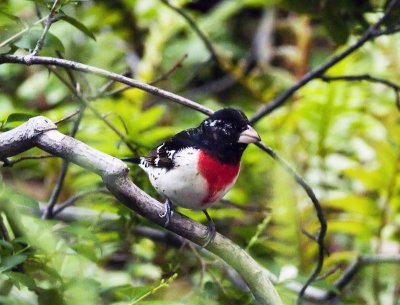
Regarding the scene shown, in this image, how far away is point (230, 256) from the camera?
1.48m

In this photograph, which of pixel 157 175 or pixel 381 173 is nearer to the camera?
pixel 157 175

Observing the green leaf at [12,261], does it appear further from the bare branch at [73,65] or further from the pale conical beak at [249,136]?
the pale conical beak at [249,136]

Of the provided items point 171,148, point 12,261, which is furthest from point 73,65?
point 171,148

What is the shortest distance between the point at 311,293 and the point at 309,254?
0.44 metres

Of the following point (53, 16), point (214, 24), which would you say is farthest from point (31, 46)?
point (214, 24)

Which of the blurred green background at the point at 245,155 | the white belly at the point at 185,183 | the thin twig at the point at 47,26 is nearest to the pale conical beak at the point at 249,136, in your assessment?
the white belly at the point at 185,183

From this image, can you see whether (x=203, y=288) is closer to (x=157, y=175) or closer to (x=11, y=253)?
(x=157, y=175)

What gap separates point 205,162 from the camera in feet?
5.68

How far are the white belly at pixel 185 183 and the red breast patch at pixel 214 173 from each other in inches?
0.4

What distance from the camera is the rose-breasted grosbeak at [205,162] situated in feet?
5.59

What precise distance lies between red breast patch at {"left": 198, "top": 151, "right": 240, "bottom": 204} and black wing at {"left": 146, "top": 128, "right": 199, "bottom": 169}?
0.06 metres

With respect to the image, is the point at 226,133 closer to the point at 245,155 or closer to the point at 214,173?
the point at 214,173

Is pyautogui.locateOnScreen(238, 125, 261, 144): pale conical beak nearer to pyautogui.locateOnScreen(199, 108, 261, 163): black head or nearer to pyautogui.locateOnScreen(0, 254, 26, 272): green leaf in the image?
pyautogui.locateOnScreen(199, 108, 261, 163): black head

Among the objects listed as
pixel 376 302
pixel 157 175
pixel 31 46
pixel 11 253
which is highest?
pixel 31 46
